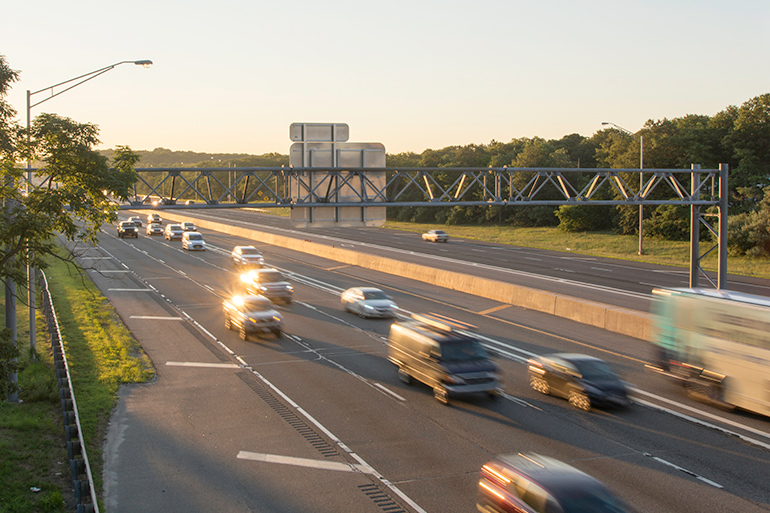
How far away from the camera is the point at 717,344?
16.4 meters

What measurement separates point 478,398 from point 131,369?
10.9 meters

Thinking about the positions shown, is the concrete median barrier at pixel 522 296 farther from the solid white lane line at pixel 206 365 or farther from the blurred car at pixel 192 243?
the solid white lane line at pixel 206 365

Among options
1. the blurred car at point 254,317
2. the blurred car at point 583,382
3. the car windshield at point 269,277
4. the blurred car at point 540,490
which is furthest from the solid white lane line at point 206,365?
the blurred car at point 540,490

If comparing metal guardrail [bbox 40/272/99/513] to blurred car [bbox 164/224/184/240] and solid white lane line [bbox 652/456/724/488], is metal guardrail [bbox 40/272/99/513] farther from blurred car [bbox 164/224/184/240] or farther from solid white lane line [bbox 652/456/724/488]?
blurred car [bbox 164/224/184/240]

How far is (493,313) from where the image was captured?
3008 cm

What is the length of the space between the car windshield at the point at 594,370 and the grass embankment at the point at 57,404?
1133 cm

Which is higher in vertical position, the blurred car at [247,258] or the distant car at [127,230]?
the distant car at [127,230]

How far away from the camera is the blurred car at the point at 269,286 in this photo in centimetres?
3219

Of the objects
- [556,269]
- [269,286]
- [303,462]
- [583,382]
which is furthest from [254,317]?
[556,269]

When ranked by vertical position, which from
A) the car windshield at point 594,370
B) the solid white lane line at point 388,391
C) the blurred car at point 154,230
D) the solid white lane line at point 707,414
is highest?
the blurred car at point 154,230

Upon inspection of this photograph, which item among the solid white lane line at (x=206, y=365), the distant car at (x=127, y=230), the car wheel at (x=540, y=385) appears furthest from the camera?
the distant car at (x=127, y=230)

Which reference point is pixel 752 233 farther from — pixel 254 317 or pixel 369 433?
pixel 369 433

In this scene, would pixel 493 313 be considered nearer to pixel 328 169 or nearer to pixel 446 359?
pixel 328 169

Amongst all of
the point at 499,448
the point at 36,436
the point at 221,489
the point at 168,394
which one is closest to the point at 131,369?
the point at 168,394
